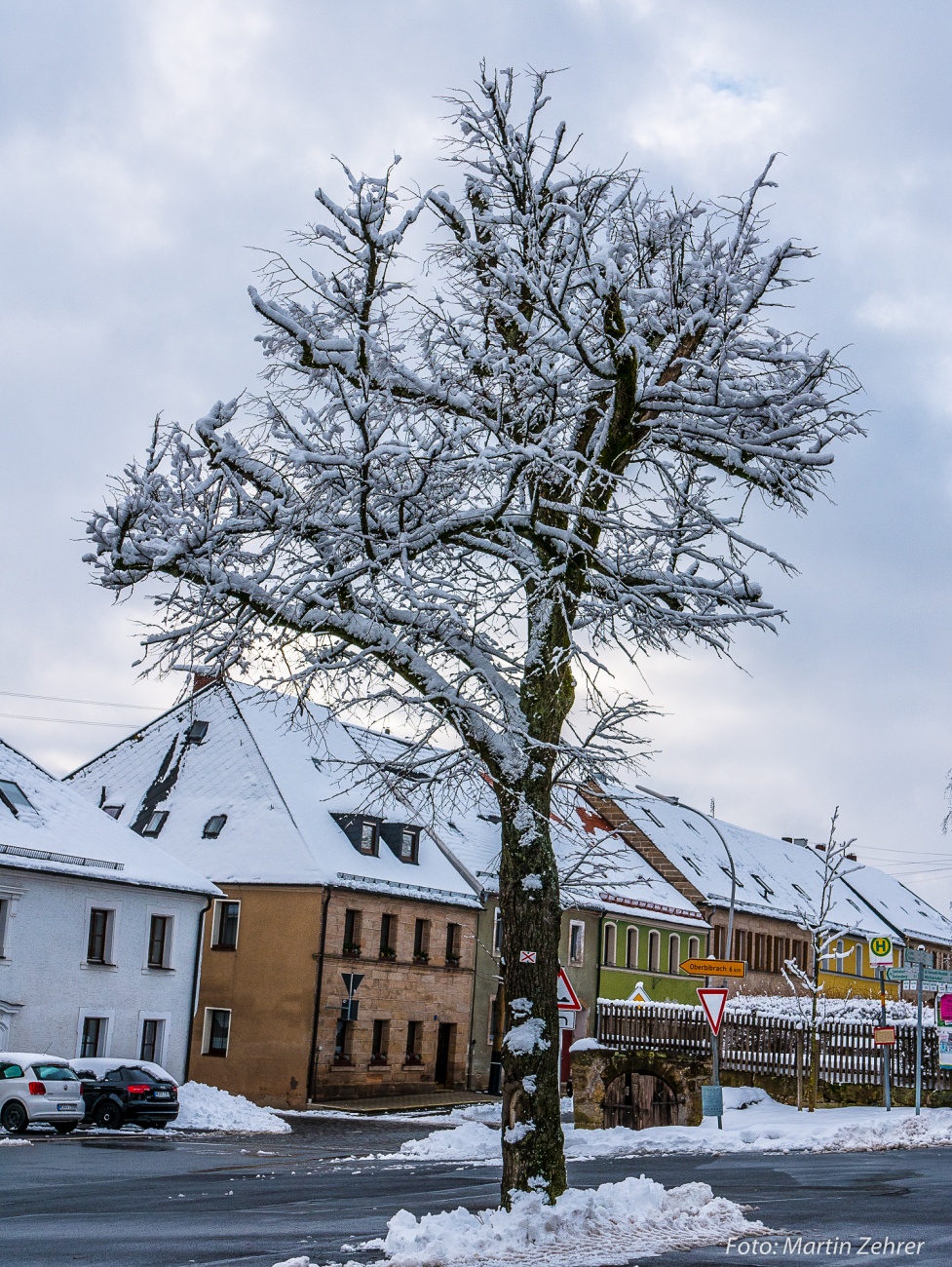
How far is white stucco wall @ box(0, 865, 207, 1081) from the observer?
32562mm

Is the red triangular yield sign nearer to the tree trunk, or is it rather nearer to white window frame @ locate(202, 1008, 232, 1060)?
the tree trunk

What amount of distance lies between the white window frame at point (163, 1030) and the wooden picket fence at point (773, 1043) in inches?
441

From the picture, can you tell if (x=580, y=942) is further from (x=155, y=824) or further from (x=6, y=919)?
(x=6, y=919)

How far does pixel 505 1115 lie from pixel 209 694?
37.2 meters

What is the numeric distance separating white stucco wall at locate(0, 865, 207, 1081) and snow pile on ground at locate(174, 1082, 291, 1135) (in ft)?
9.69

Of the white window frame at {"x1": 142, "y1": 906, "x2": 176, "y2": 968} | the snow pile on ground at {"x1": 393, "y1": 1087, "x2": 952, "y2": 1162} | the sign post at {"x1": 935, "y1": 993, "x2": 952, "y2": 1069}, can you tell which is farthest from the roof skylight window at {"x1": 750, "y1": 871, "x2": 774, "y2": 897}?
the snow pile on ground at {"x1": 393, "y1": 1087, "x2": 952, "y2": 1162}

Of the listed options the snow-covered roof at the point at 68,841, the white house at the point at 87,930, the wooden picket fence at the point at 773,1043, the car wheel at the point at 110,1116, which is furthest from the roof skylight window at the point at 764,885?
the car wheel at the point at 110,1116

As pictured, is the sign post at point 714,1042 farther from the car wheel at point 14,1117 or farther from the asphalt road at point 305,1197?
the car wheel at point 14,1117

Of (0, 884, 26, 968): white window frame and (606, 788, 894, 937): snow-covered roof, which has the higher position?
(606, 788, 894, 937): snow-covered roof

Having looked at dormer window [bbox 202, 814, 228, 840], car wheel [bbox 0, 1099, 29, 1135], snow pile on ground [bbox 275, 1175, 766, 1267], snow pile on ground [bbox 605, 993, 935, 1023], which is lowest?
car wheel [bbox 0, 1099, 29, 1135]

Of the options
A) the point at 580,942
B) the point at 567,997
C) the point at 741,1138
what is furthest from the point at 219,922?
the point at 567,997

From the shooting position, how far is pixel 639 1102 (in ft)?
103

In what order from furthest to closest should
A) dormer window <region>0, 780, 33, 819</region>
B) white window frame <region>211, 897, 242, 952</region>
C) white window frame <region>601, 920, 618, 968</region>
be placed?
white window frame <region>601, 920, 618, 968</region>
white window frame <region>211, 897, 242, 952</region>
dormer window <region>0, 780, 33, 819</region>

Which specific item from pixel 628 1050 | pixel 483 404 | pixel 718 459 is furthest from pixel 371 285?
pixel 628 1050
